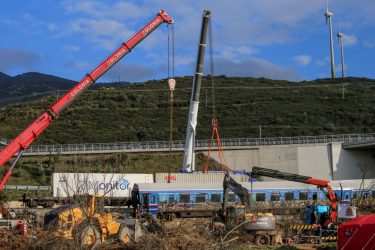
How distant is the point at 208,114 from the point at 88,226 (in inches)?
3903

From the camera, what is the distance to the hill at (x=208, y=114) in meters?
104

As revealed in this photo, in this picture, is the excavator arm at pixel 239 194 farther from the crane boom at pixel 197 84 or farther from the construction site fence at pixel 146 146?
the construction site fence at pixel 146 146

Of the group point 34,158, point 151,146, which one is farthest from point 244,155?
point 34,158

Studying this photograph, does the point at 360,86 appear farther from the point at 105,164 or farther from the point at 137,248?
the point at 137,248

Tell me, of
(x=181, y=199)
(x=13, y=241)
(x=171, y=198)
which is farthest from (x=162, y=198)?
(x=13, y=241)

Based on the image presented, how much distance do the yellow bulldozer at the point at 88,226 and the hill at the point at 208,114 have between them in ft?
257

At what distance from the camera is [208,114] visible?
383ft

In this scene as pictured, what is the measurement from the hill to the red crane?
6388 cm

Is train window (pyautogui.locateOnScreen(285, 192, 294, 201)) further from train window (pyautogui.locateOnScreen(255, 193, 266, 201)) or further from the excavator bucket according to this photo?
the excavator bucket

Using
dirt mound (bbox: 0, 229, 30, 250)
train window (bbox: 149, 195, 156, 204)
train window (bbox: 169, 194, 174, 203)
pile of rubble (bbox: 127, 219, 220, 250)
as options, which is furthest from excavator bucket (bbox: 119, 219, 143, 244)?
train window (bbox: 169, 194, 174, 203)

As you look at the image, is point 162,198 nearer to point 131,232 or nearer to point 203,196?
point 203,196

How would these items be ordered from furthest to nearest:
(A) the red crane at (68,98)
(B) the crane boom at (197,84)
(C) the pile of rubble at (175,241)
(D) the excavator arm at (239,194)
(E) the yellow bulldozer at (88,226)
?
(B) the crane boom at (197,84), (A) the red crane at (68,98), (D) the excavator arm at (239,194), (E) the yellow bulldozer at (88,226), (C) the pile of rubble at (175,241)

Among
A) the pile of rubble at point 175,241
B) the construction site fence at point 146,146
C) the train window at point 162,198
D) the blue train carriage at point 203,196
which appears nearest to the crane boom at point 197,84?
the blue train carriage at point 203,196

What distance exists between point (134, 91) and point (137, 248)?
420ft
